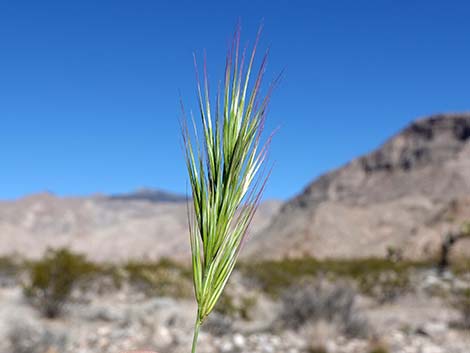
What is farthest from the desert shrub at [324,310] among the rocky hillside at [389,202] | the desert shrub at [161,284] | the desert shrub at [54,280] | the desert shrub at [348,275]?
the rocky hillside at [389,202]

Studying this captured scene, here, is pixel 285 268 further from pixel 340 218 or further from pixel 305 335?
pixel 340 218

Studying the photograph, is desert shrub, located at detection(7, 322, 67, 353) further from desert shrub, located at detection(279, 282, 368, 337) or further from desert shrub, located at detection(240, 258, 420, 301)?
desert shrub, located at detection(240, 258, 420, 301)

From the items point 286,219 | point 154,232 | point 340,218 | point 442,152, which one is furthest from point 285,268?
point 154,232

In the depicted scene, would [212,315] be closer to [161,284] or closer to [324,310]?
[324,310]

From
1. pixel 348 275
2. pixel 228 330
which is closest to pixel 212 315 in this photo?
pixel 228 330

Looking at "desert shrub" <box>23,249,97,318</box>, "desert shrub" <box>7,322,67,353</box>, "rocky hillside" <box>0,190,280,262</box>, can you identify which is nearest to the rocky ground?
"desert shrub" <box>7,322,67,353</box>

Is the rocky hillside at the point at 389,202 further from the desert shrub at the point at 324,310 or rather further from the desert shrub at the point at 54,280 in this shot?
the desert shrub at the point at 54,280
